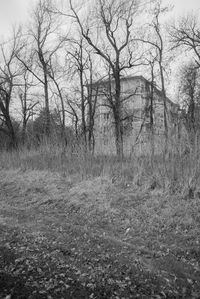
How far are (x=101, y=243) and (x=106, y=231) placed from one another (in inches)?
24.8

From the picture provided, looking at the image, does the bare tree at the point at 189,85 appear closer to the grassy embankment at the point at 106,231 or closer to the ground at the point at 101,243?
the grassy embankment at the point at 106,231

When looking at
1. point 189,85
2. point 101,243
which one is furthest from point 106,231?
point 189,85

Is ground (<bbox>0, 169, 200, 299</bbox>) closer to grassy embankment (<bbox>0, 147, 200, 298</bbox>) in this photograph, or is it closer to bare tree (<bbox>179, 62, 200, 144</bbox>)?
grassy embankment (<bbox>0, 147, 200, 298</bbox>)

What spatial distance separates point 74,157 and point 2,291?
724 cm

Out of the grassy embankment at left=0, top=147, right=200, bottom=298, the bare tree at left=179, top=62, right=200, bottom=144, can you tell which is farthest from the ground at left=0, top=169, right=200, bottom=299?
the bare tree at left=179, top=62, right=200, bottom=144

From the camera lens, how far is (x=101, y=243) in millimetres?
3961

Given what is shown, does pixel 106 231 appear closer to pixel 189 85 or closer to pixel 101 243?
pixel 101 243

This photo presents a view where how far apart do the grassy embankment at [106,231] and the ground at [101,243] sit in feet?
0.04

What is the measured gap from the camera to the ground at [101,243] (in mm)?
2785

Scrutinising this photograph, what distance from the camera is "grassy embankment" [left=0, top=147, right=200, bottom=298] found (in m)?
2.83

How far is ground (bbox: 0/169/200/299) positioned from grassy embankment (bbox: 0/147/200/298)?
0.01 metres

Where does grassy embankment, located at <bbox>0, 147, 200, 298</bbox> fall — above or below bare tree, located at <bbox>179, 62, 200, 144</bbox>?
below

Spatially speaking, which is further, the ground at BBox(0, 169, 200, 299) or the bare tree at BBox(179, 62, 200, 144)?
the bare tree at BBox(179, 62, 200, 144)

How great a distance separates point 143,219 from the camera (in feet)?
16.3
